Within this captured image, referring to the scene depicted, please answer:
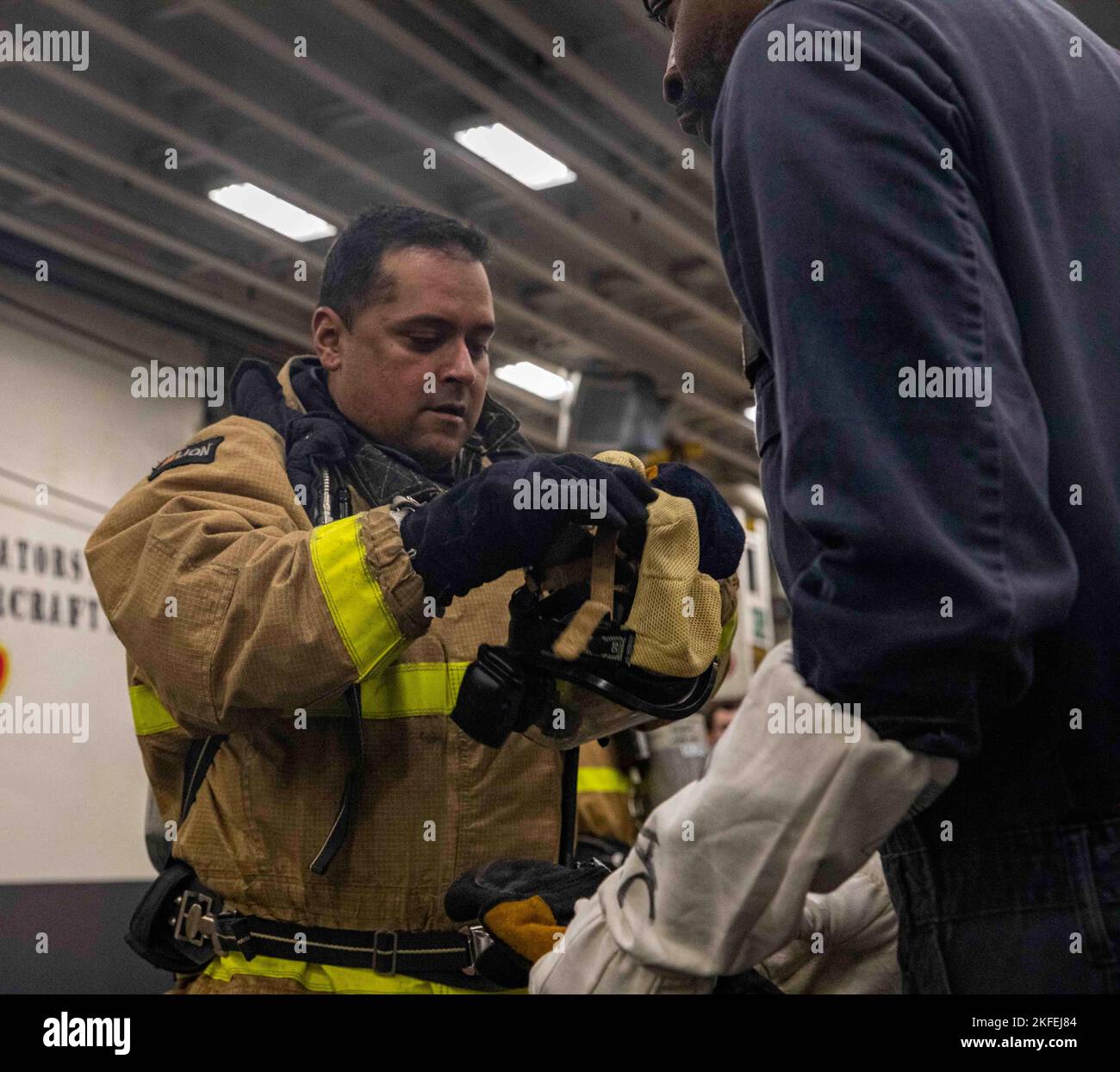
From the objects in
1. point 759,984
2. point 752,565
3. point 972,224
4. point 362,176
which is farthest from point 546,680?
point 752,565

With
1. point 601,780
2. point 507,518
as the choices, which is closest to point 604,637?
point 507,518

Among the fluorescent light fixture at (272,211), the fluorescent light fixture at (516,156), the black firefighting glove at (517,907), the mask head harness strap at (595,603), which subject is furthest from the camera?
the fluorescent light fixture at (272,211)

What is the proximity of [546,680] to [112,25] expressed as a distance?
3.91 meters

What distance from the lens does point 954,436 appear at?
2.93ft

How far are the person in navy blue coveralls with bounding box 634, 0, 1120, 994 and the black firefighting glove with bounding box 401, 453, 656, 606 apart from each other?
1.58ft

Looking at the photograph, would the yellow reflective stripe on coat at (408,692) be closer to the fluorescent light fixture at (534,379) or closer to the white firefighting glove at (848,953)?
the white firefighting glove at (848,953)

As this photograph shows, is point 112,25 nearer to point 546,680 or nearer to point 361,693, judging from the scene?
point 361,693

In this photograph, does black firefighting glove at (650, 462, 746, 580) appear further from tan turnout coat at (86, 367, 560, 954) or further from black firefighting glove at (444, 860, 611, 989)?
black firefighting glove at (444, 860, 611, 989)

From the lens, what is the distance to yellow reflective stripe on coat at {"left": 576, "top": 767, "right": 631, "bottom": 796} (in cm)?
454

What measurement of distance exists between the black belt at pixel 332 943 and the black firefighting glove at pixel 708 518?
24.0 inches

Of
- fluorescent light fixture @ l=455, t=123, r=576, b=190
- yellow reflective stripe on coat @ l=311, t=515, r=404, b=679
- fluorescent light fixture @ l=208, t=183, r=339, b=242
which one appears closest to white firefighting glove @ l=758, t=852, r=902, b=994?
yellow reflective stripe on coat @ l=311, t=515, r=404, b=679

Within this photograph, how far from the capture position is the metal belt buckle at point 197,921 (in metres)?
1.83

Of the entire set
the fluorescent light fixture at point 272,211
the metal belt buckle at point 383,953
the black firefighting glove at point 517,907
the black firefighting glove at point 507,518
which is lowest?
the metal belt buckle at point 383,953

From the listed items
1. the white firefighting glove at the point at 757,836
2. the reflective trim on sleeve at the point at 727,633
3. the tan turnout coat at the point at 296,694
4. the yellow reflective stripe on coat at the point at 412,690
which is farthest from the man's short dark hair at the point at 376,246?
the white firefighting glove at the point at 757,836
